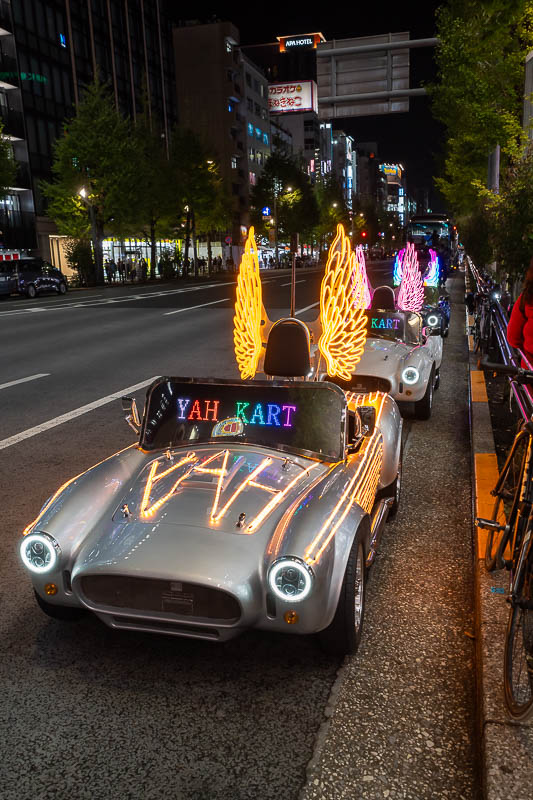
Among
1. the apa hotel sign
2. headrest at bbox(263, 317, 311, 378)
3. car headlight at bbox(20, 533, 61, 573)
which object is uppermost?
the apa hotel sign

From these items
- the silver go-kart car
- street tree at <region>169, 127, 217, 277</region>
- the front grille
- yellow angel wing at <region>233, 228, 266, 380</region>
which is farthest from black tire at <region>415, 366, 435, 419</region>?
street tree at <region>169, 127, 217, 277</region>

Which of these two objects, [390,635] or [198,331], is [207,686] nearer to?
[390,635]

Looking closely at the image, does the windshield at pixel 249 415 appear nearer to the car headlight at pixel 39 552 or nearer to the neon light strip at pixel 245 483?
the neon light strip at pixel 245 483

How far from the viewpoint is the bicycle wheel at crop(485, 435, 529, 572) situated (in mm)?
3471

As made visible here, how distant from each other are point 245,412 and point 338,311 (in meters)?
2.51

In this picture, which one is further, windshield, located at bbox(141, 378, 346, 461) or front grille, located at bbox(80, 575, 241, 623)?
windshield, located at bbox(141, 378, 346, 461)

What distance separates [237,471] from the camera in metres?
3.71

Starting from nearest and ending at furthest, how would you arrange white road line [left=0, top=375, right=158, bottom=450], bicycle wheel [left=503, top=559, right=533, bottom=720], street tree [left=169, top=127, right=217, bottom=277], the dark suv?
bicycle wheel [left=503, top=559, right=533, bottom=720] < white road line [left=0, top=375, right=158, bottom=450] < the dark suv < street tree [left=169, top=127, right=217, bottom=277]

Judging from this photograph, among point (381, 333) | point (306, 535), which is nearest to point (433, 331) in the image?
point (381, 333)

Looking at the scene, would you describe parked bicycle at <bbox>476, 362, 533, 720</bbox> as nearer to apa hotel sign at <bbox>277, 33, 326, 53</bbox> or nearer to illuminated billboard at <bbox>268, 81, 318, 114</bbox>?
illuminated billboard at <bbox>268, 81, 318, 114</bbox>

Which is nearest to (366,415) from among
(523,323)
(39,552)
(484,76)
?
(39,552)

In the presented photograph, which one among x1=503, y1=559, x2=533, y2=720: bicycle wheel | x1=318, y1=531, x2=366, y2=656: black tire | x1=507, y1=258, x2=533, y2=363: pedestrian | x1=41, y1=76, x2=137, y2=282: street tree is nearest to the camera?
x1=503, y1=559, x2=533, y2=720: bicycle wheel

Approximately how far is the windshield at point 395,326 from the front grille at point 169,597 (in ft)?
19.8

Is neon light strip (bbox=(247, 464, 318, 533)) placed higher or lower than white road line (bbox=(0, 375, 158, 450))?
higher
